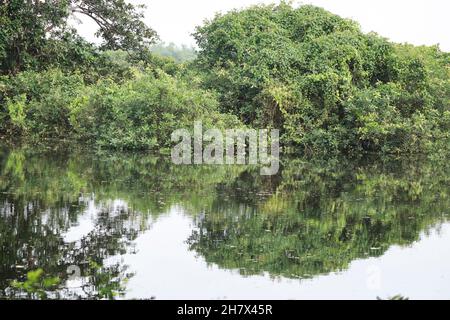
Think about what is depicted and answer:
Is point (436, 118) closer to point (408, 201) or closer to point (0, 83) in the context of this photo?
point (408, 201)

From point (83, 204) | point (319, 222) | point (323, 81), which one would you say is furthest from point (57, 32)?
point (319, 222)

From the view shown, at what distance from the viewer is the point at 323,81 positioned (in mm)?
22359

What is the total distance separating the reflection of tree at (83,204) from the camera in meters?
7.54

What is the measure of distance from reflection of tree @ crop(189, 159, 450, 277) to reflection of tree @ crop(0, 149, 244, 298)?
1.07 metres

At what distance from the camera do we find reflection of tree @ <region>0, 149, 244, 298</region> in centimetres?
754

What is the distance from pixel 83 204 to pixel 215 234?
2.85 metres

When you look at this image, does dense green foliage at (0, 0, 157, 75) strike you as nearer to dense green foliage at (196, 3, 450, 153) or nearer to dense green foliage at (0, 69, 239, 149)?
dense green foliage at (0, 69, 239, 149)

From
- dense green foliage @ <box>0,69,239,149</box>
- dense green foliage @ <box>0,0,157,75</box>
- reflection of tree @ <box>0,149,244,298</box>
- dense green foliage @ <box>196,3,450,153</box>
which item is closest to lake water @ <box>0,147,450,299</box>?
reflection of tree @ <box>0,149,244,298</box>

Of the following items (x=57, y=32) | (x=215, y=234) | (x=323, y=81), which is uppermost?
(x=57, y=32)

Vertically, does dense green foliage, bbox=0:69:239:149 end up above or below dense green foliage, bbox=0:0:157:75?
below

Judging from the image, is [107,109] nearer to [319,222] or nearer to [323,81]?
[323,81]

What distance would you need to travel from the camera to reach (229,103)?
2328 centimetres

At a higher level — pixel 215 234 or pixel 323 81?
pixel 323 81
